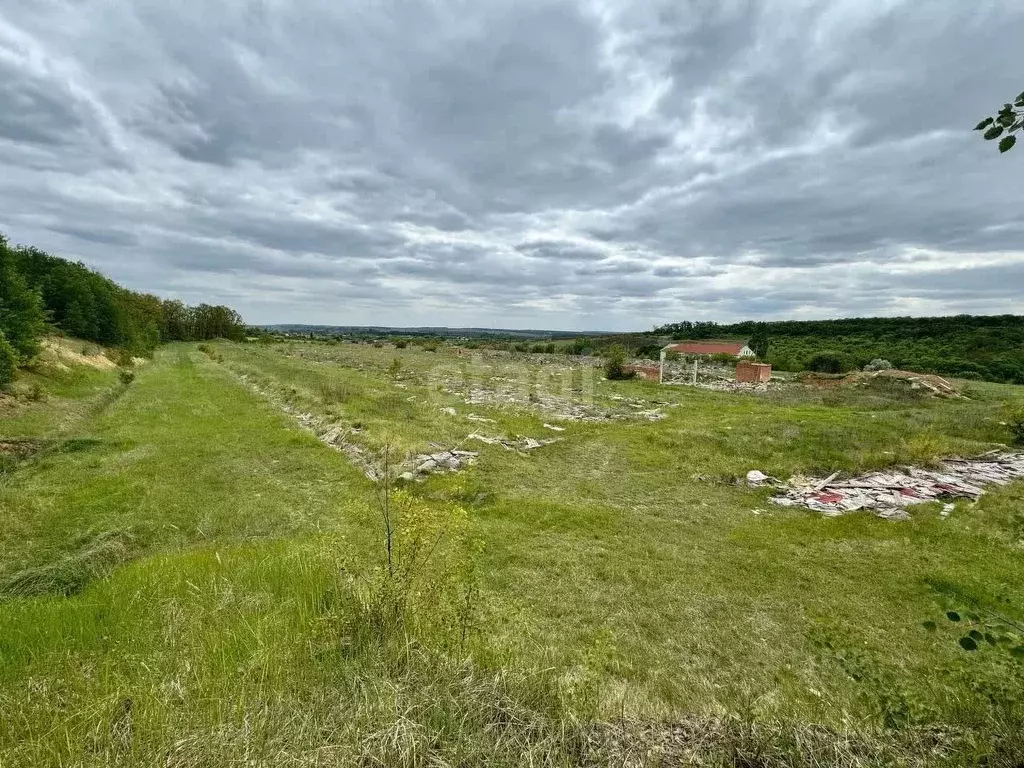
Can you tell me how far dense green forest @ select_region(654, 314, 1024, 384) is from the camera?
50.4 m

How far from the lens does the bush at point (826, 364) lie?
49444mm

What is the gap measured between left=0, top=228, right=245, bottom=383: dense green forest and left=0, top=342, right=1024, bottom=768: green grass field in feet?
30.1

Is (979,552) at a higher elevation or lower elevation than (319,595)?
lower

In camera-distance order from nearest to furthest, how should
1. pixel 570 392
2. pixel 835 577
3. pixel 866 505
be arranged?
1. pixel 835 577
2. pixel 866 505
3. pixel 570 392

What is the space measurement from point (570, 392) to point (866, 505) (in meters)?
19.6

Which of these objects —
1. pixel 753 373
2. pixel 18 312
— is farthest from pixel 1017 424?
pixel 18 312

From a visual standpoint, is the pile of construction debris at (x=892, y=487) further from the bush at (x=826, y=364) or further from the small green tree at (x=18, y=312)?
the bush at (x=826, y=364)

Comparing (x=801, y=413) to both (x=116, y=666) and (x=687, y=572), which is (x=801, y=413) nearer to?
(x=687, y=572)

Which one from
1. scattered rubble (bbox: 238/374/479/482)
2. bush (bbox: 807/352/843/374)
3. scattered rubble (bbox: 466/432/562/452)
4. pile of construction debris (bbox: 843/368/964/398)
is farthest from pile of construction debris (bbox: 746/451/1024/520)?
bush (bbox: 807/352/843/374)

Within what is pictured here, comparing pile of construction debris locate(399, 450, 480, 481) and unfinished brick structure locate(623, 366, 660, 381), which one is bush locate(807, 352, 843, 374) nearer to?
unfinished brick structure locate(623, 366, 660, 381)

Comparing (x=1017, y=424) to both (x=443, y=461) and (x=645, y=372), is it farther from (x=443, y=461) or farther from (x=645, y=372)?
(x=645, y=372)

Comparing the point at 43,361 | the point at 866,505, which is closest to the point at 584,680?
the point at 866,505

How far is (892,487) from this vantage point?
1174 centimetres

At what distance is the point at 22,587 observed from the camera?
6.20 meters
